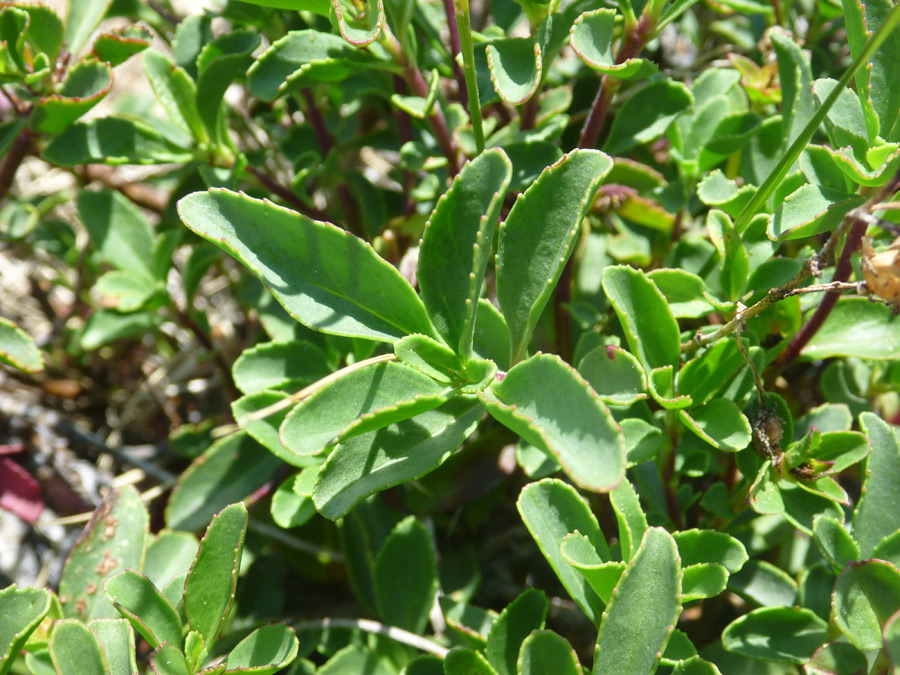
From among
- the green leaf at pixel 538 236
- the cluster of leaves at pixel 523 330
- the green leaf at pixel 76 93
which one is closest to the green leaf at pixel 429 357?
the cluster of leaves at pixel 523 330

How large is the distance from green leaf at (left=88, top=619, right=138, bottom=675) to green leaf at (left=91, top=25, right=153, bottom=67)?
4.14ft

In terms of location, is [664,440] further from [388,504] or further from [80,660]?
[80,660]

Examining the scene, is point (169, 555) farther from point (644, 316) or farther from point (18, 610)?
point (644, 316)

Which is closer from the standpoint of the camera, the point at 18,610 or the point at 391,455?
the point at 391,455

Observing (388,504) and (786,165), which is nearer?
(786,165)

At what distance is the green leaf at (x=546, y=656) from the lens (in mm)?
1375

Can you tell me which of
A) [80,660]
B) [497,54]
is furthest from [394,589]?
[497,54]

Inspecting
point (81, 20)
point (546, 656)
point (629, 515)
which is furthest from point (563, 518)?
point (81, 20)

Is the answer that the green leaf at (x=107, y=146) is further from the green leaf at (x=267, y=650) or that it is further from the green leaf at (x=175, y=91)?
the green leaf at (x=267, y=650)

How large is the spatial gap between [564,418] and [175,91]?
4.11ft

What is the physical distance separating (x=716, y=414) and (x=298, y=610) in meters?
1.43

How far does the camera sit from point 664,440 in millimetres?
1477

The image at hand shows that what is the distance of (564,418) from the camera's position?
3.55 feet

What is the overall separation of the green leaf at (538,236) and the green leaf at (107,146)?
3.03 ft
